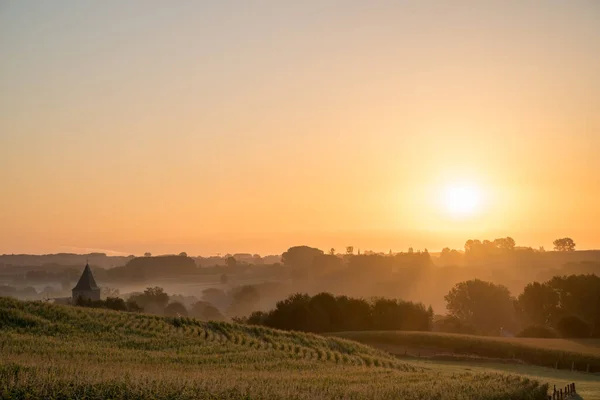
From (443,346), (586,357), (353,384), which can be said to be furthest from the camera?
(443,346)

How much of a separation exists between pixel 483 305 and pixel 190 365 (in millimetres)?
107477

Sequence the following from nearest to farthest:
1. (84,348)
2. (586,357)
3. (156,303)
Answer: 1. (84,348)
2. (586,357)
3. (156,303)

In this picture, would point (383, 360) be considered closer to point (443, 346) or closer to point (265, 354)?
point (265, 354)

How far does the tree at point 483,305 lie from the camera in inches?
5369

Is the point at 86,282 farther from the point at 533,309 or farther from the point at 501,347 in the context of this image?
the point at 533,309

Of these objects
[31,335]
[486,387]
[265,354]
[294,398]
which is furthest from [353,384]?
[31,335]

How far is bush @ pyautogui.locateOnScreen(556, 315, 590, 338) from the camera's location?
10138cm

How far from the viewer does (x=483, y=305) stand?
138250 millimetres

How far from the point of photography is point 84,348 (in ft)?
148

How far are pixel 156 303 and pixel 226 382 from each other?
17562cm

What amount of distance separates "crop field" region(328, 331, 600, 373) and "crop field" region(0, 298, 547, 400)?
1917 centimetres

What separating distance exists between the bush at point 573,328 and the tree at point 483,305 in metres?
31.0

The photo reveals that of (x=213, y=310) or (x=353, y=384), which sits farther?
(x=213, y=310)

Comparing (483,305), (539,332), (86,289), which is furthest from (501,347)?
(86,289)
